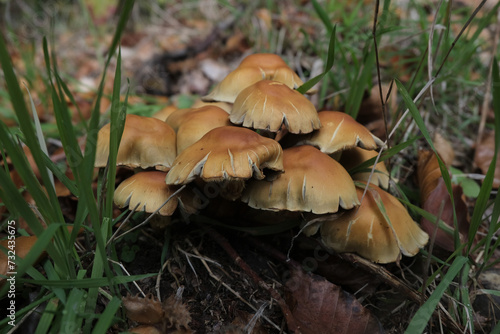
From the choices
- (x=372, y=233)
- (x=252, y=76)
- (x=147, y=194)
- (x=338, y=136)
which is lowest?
(x=372, y=233)

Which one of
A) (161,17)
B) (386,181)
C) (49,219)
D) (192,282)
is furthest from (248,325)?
(161,17)

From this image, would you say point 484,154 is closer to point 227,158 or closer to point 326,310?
point 326,310

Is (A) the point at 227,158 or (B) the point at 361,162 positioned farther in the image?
(B) the point at 361,162

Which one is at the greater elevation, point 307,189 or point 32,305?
point 307,189

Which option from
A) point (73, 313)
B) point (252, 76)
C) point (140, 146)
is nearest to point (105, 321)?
point (73, 313)

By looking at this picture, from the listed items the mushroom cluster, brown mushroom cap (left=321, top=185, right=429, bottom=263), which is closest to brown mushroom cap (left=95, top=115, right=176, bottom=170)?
the mushroom cluster

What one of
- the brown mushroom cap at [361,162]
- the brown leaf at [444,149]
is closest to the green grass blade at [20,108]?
the brown mushroom cap at [361,162]

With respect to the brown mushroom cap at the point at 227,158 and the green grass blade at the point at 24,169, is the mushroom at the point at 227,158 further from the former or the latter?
the green grass blade at the point at 24,169

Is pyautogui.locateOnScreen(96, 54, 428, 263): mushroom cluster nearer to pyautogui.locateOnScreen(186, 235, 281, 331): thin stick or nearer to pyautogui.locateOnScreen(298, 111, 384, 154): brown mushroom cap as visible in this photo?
pyautogui.locateOnScreen(298, 111, 384, 154): brown mushroom cap
